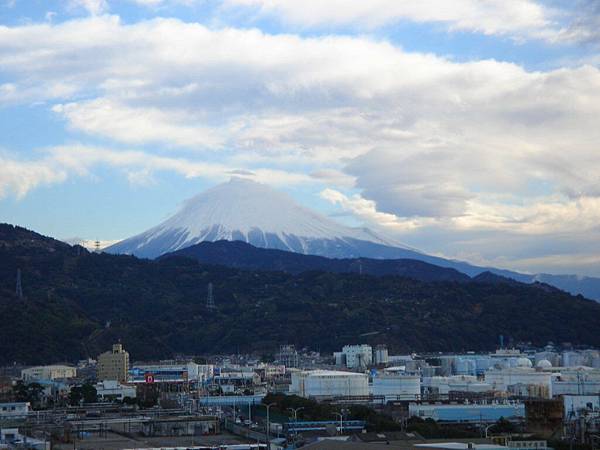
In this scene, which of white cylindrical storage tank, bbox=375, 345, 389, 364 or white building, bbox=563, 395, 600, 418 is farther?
white cylindrical storage tank, bbox=375, 345, 389, 364

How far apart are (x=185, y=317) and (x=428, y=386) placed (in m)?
48.8

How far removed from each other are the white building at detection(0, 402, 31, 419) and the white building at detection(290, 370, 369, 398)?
698 inches

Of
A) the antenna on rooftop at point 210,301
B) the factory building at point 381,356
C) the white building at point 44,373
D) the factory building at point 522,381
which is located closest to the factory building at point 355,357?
the factory building at point 381,356

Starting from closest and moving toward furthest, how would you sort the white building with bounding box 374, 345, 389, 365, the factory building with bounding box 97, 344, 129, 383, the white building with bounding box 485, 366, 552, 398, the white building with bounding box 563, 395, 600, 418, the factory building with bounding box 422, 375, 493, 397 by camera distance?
the white building with bounding box 563, 395, 600, 418 < the white building with bounding box 485, 366, 552, 398 < the factory building with bounding box 422, 375, 493, 397 < the factory building with bounding box 97, 344, 129, 383 < the white building with bounding box 374, 345, 389, 365

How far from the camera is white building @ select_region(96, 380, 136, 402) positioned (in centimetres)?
6875

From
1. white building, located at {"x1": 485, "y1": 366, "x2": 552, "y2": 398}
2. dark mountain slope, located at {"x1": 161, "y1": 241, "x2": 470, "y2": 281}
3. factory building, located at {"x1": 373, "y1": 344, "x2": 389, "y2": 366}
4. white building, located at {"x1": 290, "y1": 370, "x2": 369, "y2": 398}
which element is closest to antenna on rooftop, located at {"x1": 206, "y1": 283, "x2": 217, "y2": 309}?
factory building, located at {"x1": 373, "y1": 344, "x2": 389, "y2": 366}

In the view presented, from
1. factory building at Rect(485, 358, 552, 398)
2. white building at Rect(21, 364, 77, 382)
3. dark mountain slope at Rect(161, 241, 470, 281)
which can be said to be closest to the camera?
factory building at Rect(485, 358, 552, 398)

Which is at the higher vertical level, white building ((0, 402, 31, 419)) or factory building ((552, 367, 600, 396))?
factory building ((552, 367, 600, 396))

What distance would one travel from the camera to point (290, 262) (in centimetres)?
18250

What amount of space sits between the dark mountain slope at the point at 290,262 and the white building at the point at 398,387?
338ft

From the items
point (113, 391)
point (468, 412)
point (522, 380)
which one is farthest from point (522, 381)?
point (113, 391)

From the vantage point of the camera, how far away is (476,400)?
60250 millimetres

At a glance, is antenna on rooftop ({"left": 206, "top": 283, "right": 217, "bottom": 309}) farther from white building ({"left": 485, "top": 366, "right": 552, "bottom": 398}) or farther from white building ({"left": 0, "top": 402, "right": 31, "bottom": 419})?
white building ({"left": 0, "top": 402, "right": 31, "bottom": 419})

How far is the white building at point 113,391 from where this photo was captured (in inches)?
2707
